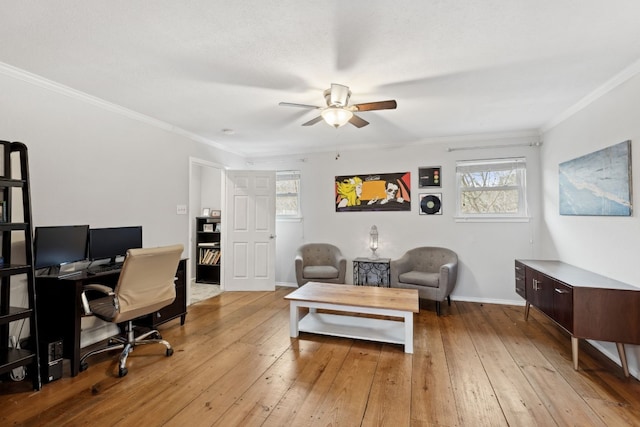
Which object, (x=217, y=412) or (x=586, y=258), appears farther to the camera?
(x=586, y=258)

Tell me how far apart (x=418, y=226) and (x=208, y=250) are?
377cm

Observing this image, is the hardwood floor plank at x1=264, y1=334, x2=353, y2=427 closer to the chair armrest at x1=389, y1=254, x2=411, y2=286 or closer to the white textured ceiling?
the chair armrest at x1=389, y1=254, x2=411, y2=286

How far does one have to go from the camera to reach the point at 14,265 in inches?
91.0

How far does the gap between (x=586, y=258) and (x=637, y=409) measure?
153 cm

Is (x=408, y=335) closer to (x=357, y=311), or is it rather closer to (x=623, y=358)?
(x=357, y=311)

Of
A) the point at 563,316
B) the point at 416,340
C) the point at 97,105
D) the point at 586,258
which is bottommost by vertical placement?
the point at 416,340

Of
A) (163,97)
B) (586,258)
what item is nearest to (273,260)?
(163,97)

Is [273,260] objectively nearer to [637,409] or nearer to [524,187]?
[524,187]

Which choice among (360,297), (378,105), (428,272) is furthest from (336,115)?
(428,272)

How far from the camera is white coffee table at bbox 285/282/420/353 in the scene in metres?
2.87

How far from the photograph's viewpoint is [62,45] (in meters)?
2.16

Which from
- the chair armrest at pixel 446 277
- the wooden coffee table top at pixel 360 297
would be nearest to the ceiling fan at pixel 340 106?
the wooden coffee table top at pixel 360 297

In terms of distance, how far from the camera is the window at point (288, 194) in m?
5.56

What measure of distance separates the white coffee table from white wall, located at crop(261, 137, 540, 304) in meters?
1.63
